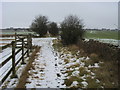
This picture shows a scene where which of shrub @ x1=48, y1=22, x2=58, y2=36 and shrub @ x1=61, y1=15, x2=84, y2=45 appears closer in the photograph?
shrub @ x1=61, y1=15, x2=84, y2=45

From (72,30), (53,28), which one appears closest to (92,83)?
(72,30)

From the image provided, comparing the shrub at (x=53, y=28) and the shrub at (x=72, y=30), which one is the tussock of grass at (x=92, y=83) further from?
the shrub at (x=53, y=28)

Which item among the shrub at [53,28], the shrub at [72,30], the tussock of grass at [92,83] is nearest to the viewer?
the tussock of grass at [92,83]

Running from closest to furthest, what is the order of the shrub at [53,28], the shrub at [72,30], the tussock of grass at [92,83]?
the tussock of grass at [92,83], the shrub at [72,30], the shrub at [53,28]

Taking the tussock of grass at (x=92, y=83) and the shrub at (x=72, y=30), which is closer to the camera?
the tussock of grass at (x=92, y=83)

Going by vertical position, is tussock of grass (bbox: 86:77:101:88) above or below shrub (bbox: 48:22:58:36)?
below

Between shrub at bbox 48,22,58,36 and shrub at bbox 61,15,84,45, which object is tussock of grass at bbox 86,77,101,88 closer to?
shrub at bbox 61,15,84,45

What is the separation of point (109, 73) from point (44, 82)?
2.33 meters

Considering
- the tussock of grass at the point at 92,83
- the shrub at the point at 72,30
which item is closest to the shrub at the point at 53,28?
the shrub at the point at 72,30

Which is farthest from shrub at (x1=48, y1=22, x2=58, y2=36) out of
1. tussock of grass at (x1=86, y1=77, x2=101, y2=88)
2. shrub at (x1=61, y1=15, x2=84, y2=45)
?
tussock of grass at (x1=86, y1=77, x2=101, y2=88)

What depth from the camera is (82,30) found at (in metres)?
19.6

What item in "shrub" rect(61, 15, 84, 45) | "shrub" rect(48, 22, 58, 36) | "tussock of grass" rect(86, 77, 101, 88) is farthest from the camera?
"shrub" rect(48, 22, 58, 36)

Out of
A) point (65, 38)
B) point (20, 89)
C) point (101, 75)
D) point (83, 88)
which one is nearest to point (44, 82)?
point (20, 89)

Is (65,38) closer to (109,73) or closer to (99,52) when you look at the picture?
(99,52)
